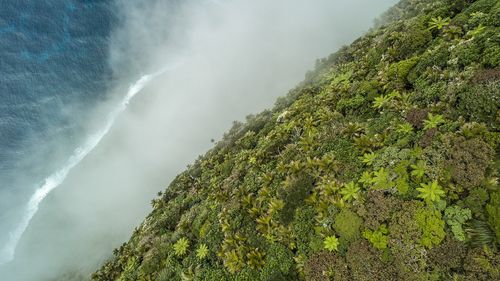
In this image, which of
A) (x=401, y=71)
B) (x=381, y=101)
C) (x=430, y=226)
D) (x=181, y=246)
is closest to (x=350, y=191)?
(x=430, y=226)

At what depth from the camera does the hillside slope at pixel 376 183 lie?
31.7 feet

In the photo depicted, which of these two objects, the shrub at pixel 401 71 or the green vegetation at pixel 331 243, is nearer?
the green vegetation at pixel 331 243

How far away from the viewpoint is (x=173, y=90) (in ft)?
202

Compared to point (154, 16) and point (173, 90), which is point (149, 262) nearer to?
point (173, 90)

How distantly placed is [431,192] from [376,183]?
1766 millimetres

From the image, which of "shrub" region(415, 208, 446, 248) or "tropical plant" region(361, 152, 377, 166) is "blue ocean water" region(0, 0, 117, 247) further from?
"shrub" region(415, 208, 446, 248)

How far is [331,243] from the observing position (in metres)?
11.4

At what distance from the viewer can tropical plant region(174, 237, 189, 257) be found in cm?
1655

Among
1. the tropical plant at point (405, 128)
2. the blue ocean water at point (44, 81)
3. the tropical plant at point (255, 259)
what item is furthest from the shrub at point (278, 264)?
the blue ocean water at point (44, 81)

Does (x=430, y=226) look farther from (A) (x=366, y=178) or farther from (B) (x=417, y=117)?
(B) (x=417, y=117)

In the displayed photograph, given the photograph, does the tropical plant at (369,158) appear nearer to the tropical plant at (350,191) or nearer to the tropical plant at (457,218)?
the tropical plant at (350,191)

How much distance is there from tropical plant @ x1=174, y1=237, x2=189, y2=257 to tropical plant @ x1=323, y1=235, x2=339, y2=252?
24.7 feet

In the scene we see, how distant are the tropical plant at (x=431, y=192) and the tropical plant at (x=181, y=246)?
1058 centimetres

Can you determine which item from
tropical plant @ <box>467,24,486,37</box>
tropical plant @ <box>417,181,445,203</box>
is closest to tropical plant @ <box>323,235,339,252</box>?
tropical plant @ <box>417,181,445,203</box>
